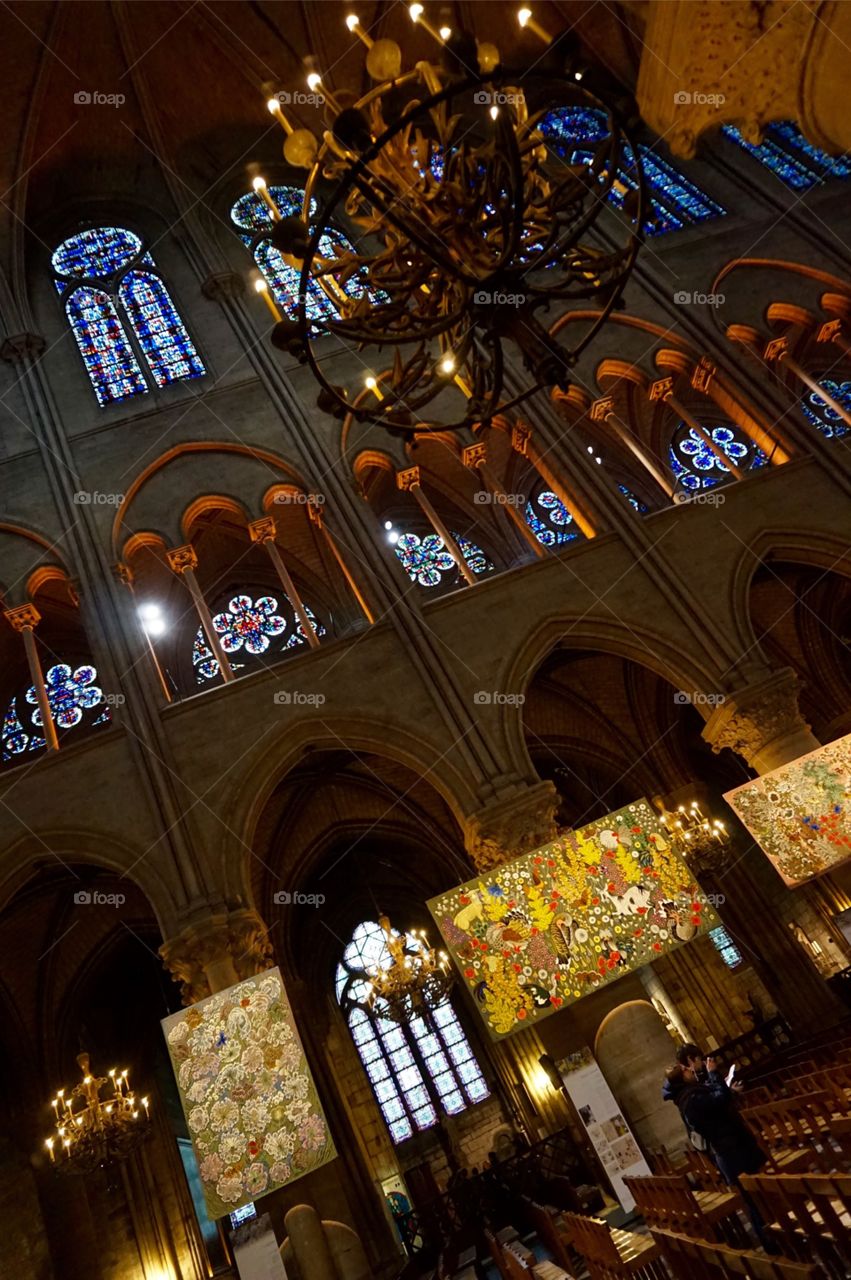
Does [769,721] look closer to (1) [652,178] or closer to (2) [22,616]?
(2) [22,616]

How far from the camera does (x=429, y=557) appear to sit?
58.2 ft

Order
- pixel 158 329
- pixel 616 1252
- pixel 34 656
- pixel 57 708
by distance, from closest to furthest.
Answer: pixel 616 1252 → pixel 34 656 → pixel 57 708 → pixel 158 329

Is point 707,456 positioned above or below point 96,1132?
above

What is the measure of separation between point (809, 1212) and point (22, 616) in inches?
480

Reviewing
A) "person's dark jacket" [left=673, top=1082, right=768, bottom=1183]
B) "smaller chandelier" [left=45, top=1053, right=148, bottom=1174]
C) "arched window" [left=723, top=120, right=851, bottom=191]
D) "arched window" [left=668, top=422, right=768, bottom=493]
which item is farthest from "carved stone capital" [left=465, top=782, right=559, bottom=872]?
"arched window" [left=723, top=120, right=851, bottom=191]

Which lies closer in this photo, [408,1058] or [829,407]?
[829,407]

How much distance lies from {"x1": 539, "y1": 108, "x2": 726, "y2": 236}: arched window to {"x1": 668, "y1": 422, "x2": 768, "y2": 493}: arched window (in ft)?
12.9

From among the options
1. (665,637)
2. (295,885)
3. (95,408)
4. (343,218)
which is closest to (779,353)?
(665,637)

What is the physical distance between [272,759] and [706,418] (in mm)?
12051

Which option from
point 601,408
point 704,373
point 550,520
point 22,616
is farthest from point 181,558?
point 704,373

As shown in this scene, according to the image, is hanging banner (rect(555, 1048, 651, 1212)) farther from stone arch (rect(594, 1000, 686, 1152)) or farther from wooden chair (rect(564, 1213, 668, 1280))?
wooden chair (rect(564, 1213, 668, 1280))

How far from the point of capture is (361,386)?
15.3 metres

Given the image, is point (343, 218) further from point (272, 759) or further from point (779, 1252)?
point (779, 1252)

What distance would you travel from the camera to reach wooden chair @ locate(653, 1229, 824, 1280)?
2.89m
